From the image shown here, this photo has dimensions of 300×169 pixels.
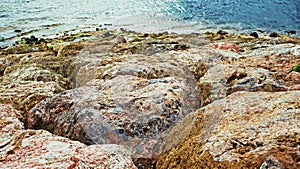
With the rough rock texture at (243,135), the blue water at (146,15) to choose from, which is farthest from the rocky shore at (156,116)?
the blue water at (146,15)

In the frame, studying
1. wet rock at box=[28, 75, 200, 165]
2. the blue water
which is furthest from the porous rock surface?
the blue water

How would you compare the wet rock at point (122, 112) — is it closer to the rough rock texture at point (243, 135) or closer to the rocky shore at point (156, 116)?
the rocky shore at point (156, 116)

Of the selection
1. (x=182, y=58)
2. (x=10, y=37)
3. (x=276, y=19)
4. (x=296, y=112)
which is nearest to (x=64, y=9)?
(x=10, y=37)

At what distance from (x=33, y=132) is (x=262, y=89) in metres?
5.17

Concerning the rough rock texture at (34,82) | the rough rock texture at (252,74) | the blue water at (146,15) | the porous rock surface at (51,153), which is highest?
the rough rock texture at (252,74)

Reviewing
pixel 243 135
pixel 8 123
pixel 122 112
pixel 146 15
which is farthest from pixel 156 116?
pixel 146 15

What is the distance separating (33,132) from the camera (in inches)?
251

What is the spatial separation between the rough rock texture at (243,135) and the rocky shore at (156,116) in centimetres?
2

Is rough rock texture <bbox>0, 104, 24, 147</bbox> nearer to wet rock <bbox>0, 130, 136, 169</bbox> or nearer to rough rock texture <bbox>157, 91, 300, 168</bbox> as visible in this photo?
wet rock <bbox>0, 130, 136, 169</bbox>

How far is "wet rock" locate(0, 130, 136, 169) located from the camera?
17.1 ft

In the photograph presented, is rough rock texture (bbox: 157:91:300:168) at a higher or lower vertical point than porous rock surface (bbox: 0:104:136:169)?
higher

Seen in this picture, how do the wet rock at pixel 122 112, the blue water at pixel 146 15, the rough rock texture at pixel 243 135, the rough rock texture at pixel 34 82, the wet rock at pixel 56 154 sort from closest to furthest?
the rough rock texture at pixel 243 135
the wet rock at pixel 56 154
the wet rock at pixel 122 112
the rough rock texture at pixel 34 82
the blue water at pixel 146 15

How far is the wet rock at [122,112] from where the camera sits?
6.47 meters

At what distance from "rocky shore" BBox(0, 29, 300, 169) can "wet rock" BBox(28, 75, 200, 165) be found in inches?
0.8
